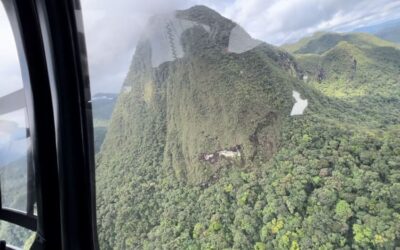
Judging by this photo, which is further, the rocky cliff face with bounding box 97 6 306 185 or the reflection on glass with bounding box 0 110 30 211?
the reflection on glass with bounding box 0 110 30 211

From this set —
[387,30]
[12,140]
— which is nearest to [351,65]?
[387,30]

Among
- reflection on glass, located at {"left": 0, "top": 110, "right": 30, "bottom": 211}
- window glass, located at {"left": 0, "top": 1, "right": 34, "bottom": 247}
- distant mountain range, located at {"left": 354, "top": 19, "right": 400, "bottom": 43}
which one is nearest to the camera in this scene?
distant mountain range, located at {"left": 354, "top": 19, "right": 400, "bottom": 43}

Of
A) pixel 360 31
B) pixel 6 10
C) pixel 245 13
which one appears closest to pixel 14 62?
pixel 6 10

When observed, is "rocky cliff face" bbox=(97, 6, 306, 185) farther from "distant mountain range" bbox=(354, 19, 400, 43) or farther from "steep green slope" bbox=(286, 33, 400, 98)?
"distant mountain range" bbox=(354, 19, 400, 43)

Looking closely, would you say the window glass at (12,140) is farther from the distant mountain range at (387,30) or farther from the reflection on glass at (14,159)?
the distant mountain range at (387,30)

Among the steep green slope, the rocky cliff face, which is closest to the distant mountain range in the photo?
the steep green slope

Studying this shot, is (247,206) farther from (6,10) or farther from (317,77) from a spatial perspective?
(6,10)

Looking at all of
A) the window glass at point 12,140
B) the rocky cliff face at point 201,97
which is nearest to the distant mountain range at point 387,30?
the rocky cliff face at point 201,97
